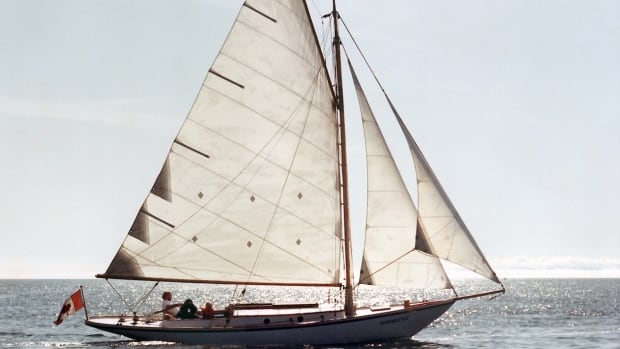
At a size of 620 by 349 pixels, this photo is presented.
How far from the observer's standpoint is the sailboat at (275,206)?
35.5 metres

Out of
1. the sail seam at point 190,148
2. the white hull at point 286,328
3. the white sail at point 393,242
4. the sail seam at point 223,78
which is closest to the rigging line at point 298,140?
the white hull at point 286,328

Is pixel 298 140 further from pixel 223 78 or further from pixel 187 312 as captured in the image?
pixel 187 312

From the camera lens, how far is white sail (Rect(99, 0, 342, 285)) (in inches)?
1442

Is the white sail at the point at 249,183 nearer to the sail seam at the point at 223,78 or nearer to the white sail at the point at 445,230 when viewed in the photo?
the sail seam at the point at 223,78

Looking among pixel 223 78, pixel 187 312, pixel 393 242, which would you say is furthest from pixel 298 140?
pixel 187 312

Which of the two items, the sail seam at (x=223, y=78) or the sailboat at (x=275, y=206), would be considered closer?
the sailboat at (x=275, y=206)

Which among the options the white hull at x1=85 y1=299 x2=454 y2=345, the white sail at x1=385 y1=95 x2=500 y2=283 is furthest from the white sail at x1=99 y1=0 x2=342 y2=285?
the white sail at x1=385 y1=95 x2=500 y2=283

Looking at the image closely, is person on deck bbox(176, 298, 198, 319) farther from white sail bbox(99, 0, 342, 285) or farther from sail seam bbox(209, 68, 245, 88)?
sail seam bbox(209, 68, 245, 88)

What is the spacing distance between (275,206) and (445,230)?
781 centimetres

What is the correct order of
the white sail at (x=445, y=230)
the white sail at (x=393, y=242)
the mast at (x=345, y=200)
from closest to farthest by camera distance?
the white sail at (x=445, y=230) → the white sail at (x=393, y=242) → the mast at (x=345, y=200)

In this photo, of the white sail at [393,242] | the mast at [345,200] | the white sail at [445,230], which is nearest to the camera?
the white sail at [445,230]

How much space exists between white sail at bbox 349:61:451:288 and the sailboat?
1.8 inches

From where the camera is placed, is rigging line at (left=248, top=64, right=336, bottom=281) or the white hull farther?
rigging line at (left=248, top=64, right=336, bottom=281)

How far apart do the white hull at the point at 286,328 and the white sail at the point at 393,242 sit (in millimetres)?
1804
